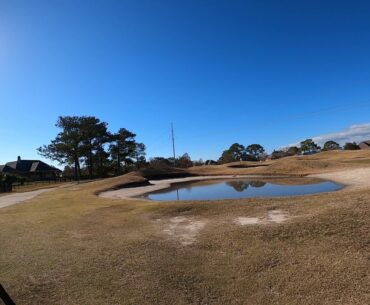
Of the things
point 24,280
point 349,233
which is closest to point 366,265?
point 349,233

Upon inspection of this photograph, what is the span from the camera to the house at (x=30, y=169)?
80875 millimetres

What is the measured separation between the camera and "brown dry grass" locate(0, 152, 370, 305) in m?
6.18

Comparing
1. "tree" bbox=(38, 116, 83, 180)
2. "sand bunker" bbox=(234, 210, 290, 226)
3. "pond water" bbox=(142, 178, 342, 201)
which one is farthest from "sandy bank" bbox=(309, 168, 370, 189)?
"tree" bbox=(38, 116, 83, 180)

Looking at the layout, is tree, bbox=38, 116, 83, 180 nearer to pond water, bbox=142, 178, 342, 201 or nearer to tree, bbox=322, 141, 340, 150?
pond water, bbox=142, 178, 342, 201

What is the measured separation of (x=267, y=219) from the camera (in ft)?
34.3

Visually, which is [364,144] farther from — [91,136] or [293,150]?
[91,136]

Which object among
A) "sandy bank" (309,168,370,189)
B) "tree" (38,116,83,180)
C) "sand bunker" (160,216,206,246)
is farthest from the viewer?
"tree" (38,116,83,180)

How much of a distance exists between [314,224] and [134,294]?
5099 mm

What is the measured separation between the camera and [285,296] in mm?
5930

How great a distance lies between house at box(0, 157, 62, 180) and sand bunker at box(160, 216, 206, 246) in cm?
7460

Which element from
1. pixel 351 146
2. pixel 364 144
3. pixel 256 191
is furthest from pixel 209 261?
pixel 364 144

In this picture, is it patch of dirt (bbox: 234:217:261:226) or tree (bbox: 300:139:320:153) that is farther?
tree (bbox: 300:139:320:153)

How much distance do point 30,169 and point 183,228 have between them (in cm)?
8020

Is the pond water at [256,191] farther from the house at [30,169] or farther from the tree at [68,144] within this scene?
the house at [30,169]
